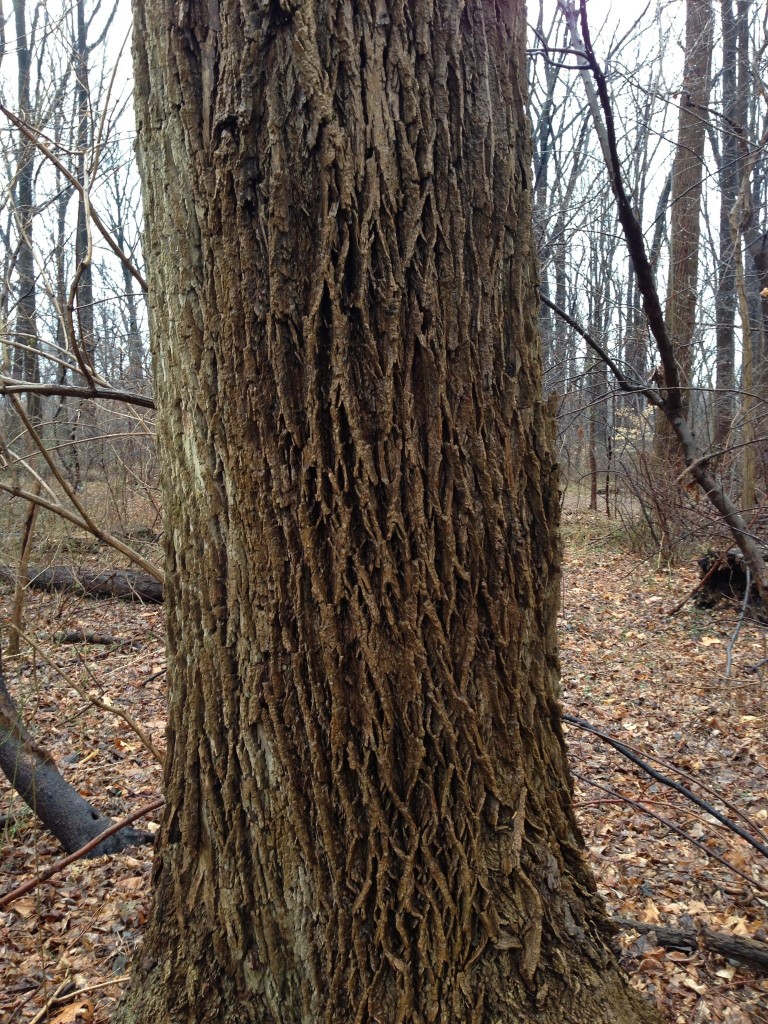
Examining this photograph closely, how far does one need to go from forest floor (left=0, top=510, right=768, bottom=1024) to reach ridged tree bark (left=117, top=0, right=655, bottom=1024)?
33.1 inches

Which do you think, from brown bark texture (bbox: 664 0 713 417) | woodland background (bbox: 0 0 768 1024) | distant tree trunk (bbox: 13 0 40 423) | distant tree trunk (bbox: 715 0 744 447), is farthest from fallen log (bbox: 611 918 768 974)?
distant tree trunk (bbox: 715 0 744 447)

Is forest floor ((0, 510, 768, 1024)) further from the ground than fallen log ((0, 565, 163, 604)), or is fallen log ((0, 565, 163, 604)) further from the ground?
fallen log ((0, 565, 163, 604))

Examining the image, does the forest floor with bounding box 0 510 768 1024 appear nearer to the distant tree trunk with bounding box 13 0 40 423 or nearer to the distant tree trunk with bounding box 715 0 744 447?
the distant tree trunk with bounding box 13 0 40 423

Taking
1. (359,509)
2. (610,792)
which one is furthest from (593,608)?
(359,509)

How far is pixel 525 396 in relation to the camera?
1421 mm

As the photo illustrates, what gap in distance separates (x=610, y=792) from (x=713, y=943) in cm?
68

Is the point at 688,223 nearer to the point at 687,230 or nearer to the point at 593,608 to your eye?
the point at 687,230

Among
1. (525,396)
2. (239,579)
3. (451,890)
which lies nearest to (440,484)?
(525,396)

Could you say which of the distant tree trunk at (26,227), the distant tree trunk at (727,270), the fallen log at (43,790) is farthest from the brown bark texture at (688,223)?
the fallen log at (43,790)

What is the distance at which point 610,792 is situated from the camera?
2699 mm

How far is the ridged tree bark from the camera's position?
1271 mm

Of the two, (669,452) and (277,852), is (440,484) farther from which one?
(669,452)

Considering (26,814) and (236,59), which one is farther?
(26,814)

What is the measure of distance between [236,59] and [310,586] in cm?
97
